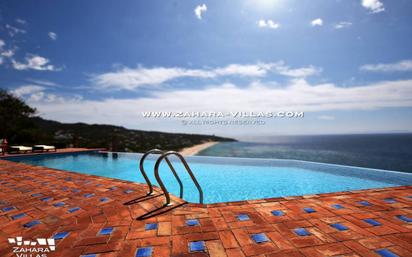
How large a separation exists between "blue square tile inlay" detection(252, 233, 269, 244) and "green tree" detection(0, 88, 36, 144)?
21.7 m

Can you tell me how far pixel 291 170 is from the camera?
8219mm

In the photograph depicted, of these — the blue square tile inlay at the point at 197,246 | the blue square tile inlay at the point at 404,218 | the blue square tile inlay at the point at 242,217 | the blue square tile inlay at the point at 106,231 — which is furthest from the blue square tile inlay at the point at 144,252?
the blue square tile inlay at the point at 404,218

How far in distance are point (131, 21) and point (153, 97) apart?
9206 millimetres

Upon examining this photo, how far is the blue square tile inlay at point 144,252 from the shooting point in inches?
73.5

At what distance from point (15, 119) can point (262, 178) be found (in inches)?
958

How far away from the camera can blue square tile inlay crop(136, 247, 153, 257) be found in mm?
1866

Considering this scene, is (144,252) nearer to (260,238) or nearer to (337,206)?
(260,238)

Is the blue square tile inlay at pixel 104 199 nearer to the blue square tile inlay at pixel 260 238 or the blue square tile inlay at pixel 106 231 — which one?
the blue square tile inlay at pixel 106 231

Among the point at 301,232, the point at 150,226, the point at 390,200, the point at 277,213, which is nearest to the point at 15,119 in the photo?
the point at 150,226

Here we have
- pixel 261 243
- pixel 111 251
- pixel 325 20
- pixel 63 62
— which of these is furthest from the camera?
pixel 63 62

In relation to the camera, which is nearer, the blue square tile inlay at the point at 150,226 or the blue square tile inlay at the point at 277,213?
the blue square tile inlay at the point at 150,226

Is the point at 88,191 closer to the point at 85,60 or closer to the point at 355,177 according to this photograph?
the point at 355,177

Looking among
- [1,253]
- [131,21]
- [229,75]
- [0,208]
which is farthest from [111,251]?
[229,75]

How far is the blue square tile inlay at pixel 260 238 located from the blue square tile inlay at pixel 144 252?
1145 mm
